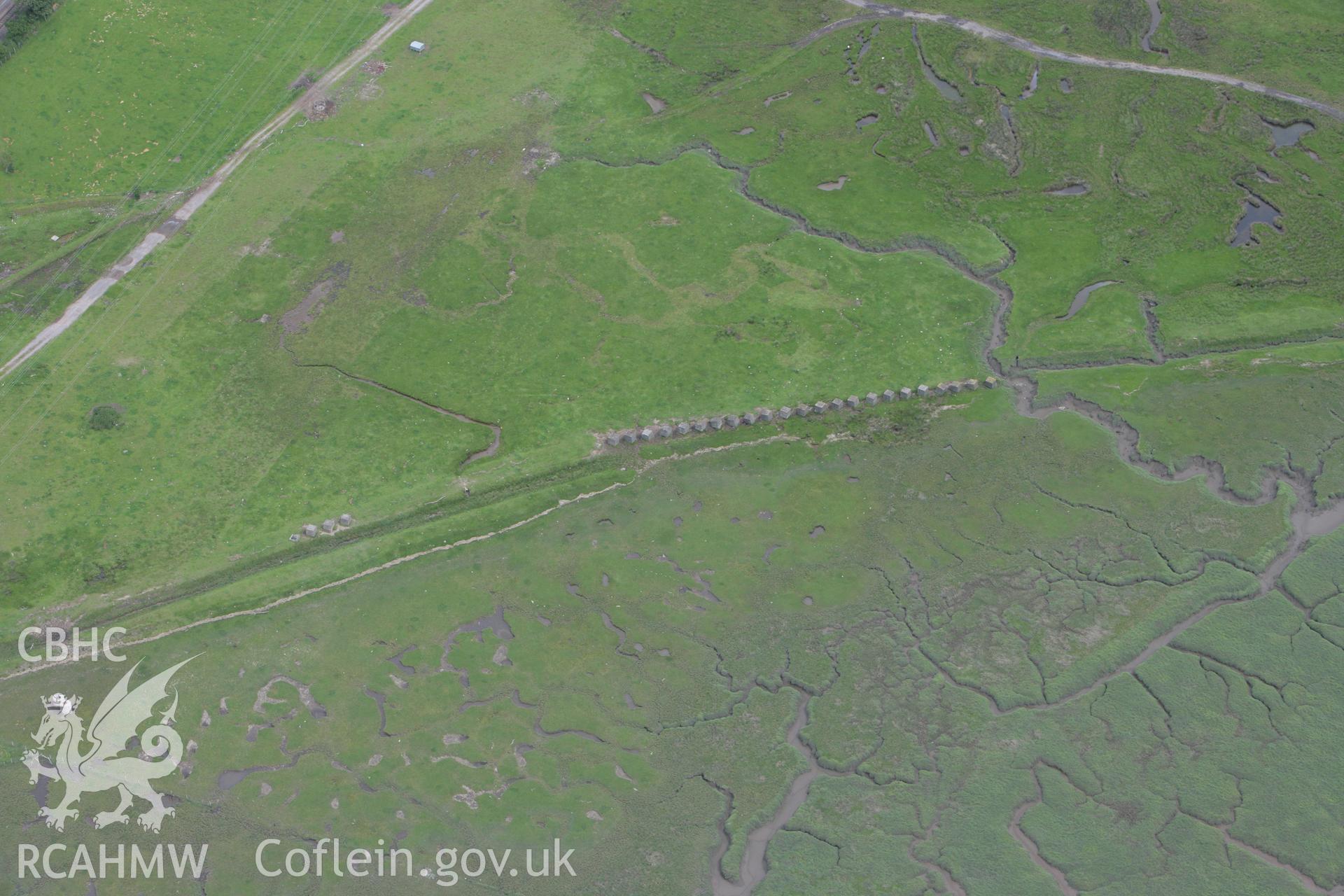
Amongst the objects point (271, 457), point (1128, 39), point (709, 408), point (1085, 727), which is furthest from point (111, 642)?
point (1128, 39)

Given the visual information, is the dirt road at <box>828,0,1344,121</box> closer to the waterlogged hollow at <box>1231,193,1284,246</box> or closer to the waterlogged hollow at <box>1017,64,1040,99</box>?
the waterlogged hollow at <box>1017,64,1040,99</box>

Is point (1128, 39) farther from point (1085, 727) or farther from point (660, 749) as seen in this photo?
point (660, 749)

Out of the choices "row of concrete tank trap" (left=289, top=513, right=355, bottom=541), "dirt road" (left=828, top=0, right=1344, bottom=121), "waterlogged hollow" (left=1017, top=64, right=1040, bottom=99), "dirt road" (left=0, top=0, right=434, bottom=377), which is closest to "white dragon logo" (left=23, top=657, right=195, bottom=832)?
"row of concrete tank trap" (left=289, top=513, right=355, bottom=541)

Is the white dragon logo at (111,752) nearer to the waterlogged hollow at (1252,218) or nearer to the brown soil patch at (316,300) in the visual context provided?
the brown soil patch at (316,300)

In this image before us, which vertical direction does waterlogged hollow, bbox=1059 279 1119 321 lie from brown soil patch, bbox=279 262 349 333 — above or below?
below

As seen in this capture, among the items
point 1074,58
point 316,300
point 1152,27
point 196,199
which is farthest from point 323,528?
point 1152,27

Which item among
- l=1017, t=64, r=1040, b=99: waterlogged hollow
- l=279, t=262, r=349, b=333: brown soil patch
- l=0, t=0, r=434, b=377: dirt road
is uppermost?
l=0, t=0, r=434, b=377: dirt road

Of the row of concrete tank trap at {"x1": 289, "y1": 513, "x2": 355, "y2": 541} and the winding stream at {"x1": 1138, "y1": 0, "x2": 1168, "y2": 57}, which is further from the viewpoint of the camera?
the winding stream at {"x1": 1138, "y1": 0, "x2": 1168, "y2": 57}
